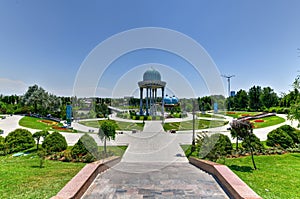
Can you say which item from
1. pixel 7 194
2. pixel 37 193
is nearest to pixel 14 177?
pixel 7 194

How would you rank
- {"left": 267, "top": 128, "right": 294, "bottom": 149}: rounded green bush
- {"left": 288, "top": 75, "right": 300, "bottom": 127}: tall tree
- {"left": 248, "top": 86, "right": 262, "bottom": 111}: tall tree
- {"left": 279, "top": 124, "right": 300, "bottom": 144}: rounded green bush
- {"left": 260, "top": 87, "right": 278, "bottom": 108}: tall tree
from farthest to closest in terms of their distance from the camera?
{"left": 248, "top": 86, "right": 262, "bottom": 111}: tall tree
{"left": 260, "top": 87, "right": 278, "bottom": 108}: tall tree
{"left": 279, "top": 124, "right": 300, "bottom": 144}: rounded green bush
{"left": 267, "top": 128, "right": 294, "bottom": 149}: rounded green bush
{"left": 288, "top": 75, "right": 300, "bottom": 127}: tall tree

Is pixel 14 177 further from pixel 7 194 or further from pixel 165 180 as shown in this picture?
pixel 165 180

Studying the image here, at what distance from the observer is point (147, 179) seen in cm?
500

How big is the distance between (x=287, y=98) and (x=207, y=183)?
6772 mm

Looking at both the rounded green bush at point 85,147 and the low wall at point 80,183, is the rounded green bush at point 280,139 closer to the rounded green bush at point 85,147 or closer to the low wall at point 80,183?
the rounded green bush at point 85,147

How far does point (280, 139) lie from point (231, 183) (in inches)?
380

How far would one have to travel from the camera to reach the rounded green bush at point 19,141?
1114 centimetres

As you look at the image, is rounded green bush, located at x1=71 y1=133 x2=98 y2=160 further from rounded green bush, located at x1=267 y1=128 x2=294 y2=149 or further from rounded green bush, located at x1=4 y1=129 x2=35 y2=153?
rounded green bush, located at x1=267 y1=128 x2=294 y2=149

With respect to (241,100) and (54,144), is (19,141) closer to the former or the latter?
(54,144)

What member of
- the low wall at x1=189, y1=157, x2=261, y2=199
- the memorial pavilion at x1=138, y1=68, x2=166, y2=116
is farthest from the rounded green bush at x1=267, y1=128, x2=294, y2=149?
the memorial pavilion at x1=138, y1=68, x2=166, y2=116

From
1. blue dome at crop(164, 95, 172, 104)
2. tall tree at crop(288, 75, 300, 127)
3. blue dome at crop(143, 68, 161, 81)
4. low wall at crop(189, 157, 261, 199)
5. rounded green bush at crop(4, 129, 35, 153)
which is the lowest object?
rounded green bush at crop(4, 129, 35, 153)

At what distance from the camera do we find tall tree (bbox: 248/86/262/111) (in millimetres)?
47469

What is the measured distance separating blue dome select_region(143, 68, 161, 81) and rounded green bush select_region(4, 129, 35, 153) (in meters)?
20.4

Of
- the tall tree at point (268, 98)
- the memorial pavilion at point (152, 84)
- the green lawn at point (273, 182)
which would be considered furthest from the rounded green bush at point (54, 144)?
the tall tree at point (268, 98)
